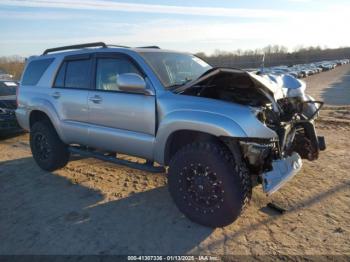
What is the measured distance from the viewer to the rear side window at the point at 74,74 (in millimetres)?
5199

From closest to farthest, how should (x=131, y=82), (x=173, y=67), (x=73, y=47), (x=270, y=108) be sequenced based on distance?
(x=270, y=108), (x=131, y=82), (x=173, y=67), (x=73, y=47)

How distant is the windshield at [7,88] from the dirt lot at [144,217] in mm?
4355

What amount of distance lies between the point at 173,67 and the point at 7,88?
6974mm

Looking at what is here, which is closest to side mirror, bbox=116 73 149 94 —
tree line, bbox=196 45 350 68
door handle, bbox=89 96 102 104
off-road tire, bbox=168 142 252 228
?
door handle, bbox=89 96 102 104

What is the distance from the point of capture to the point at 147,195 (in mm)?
4918

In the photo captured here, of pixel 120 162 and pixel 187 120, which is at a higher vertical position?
pixel 187 120

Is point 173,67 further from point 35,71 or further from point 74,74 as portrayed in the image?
point 35,71

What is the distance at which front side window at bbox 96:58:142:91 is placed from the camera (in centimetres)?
470

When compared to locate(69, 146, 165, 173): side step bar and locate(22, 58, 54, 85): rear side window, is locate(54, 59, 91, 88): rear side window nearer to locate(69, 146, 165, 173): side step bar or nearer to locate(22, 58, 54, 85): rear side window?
locate(22, 58, 54, 85): rear side window

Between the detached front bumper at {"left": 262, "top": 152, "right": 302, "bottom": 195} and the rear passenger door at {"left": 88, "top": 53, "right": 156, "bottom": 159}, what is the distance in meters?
1.43

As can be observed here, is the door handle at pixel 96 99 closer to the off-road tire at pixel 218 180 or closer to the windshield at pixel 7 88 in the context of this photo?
the off-road tire at pixel 218 180

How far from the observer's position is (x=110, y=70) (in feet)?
16.1

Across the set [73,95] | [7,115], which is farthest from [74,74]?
[7,115]

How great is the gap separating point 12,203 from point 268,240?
3298mm
